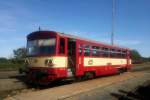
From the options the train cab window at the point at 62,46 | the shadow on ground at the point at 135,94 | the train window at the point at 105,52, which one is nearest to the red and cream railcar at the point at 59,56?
the train cab window at the point at 62,46

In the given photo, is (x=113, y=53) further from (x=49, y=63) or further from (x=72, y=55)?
(x=49, y=63)

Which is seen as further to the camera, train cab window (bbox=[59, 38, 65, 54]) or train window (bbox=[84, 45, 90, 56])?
train window (bbox=[84, 45, 90, 56])

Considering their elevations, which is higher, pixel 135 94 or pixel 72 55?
pixel 72 55

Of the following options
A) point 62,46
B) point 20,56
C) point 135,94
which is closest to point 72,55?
point 62,46

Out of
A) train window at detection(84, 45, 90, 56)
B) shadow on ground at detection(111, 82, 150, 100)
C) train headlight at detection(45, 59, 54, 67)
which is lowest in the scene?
shadow on ground at detection(111, 82, 150, 100)

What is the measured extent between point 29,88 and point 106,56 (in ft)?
27.6

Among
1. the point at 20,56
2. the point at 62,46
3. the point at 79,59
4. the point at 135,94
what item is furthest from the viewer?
the point at 20,56

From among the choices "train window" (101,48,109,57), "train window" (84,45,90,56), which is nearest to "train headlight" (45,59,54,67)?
"train window" (84,45,90,56)

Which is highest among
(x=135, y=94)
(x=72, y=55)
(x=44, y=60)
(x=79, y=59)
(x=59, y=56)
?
(x=72, y=55)

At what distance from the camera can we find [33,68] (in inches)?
631

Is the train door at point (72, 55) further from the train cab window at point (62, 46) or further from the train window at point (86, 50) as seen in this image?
the train window at point (86, 50)

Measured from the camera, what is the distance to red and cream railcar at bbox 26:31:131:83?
15.2 m

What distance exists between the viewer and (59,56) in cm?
1535

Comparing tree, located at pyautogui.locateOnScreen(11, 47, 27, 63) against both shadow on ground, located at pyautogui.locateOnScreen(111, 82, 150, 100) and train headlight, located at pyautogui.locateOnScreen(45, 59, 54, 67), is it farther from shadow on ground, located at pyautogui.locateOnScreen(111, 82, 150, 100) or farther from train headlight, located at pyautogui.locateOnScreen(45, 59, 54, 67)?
shadow on ground, located at pyautogui.locateOnScreen(111, 82, 150, 100)
